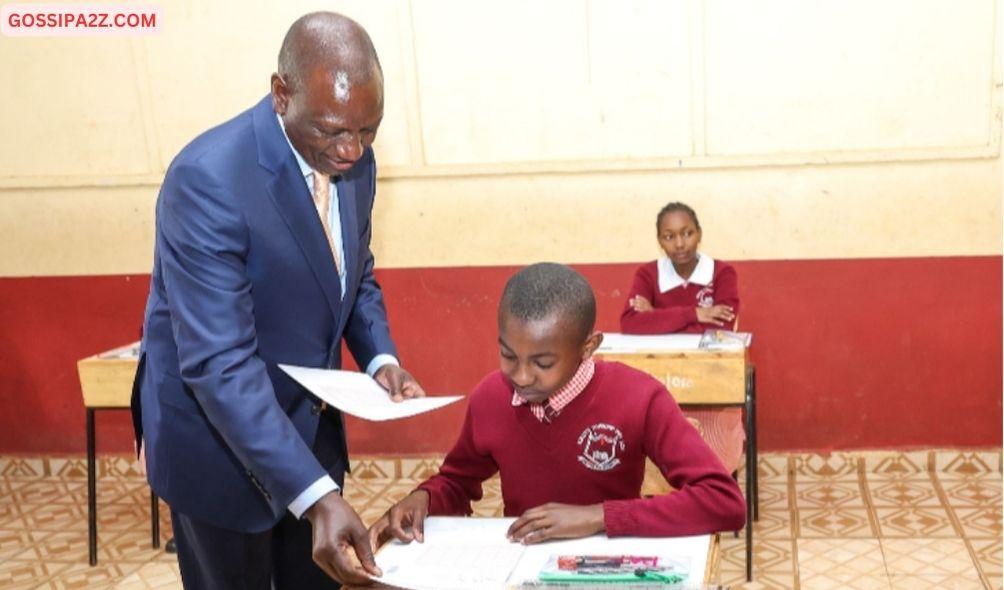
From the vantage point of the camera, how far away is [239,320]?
6.12 feet

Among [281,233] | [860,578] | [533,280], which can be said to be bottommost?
[860,578]

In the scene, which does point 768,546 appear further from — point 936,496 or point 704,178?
point 704,178

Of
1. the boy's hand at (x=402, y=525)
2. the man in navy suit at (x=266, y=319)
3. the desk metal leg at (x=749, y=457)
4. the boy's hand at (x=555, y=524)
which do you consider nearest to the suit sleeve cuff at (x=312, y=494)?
the man in navy suit at (x=266, y=319)

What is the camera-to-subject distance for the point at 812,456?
4855 mm

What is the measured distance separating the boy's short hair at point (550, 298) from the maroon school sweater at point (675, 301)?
2.09 meters

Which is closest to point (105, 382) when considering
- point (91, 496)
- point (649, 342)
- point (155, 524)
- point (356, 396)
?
point (91, 496)

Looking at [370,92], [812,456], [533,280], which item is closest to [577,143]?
[812,456]

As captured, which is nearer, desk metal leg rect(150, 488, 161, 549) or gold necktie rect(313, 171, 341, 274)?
gold necktie rect(313, 171, 341, 274)

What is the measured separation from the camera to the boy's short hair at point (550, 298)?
210cm

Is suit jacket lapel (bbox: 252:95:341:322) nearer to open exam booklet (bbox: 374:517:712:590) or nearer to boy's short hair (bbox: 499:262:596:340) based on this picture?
boy's short hair (bbox: 499:262:596:340)

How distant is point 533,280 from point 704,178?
2.70 metres

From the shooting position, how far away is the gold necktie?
2092 mm

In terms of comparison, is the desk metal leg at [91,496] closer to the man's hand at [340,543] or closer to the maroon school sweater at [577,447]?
the maroon school sweater at [577,447]

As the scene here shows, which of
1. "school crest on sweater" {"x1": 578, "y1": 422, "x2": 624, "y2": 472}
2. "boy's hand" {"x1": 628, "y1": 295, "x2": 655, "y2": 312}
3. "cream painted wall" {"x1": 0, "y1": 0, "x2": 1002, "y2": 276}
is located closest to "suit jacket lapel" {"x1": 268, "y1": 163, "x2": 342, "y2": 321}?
"school crest on sweater" {"x1": 578, "y1": 422, "x2": 624, "y2": 472}
